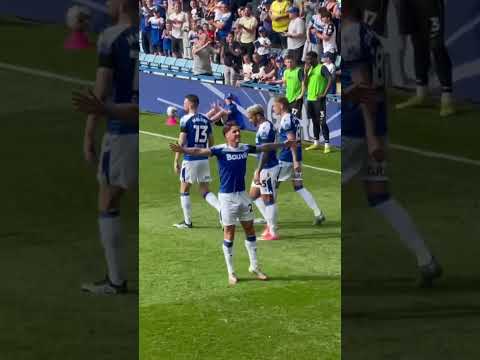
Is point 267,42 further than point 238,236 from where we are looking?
Yes

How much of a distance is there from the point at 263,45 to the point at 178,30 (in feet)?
11.3

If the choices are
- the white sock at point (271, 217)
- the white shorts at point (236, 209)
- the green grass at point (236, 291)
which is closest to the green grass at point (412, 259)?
the green grass at point (236, 291)

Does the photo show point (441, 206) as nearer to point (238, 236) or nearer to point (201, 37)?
point (238, 236)

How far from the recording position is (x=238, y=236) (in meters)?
13.8

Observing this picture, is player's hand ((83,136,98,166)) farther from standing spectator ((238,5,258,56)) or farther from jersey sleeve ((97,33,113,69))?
standing spectator ((238,5,258,56))

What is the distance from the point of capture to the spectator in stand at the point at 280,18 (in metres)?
19.0

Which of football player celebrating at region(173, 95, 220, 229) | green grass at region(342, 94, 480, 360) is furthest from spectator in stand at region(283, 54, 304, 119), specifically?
green grass at region(342, 94, 480, 360)

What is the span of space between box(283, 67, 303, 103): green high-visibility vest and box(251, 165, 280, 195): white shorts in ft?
15.4

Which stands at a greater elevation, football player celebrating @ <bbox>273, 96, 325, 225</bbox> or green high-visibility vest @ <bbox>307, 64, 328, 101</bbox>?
green high-visibility vest @ <bbox>307, 64, 328, 101</bbox>

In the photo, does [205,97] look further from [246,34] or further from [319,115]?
[319,115]

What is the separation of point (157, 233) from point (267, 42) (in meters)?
6.81

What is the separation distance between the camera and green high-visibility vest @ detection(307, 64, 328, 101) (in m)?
15.9

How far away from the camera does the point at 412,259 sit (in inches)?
129

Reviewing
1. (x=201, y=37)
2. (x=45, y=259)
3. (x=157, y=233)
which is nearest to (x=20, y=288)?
(x=45, y=259)
